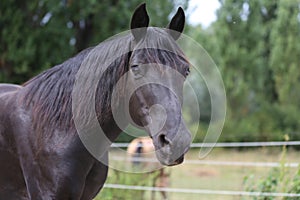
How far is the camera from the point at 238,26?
2059 centimetres

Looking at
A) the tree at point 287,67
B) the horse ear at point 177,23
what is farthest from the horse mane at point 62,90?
the tree at point 287,67

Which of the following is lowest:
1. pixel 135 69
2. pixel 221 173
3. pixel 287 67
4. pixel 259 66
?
pixel 221 173

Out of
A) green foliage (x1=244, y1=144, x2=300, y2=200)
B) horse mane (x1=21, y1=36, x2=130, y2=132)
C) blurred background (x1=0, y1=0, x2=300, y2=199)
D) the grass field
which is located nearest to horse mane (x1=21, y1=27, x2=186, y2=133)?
horse mane (x1=21, y1=36, x2=130, y2=132)

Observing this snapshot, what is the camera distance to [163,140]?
7.12ft

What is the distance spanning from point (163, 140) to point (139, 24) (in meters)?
0.65

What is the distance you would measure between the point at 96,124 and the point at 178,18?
2.52ft

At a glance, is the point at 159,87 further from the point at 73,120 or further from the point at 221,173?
the point at 221,173

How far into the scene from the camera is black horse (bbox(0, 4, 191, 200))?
225cm

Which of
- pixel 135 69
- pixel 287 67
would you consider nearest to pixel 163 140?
pixel 135 69

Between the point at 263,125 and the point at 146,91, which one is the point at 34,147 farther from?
the point at 263,125

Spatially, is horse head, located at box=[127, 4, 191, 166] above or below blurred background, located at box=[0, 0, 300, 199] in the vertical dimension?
above

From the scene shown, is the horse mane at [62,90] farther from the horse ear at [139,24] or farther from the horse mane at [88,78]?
the horse ear at [139,24]

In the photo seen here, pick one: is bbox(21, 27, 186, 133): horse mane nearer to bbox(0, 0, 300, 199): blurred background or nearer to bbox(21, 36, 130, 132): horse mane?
bbox(21, 36, 130, 132): horse mane

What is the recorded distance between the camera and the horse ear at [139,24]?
2.40 metres
